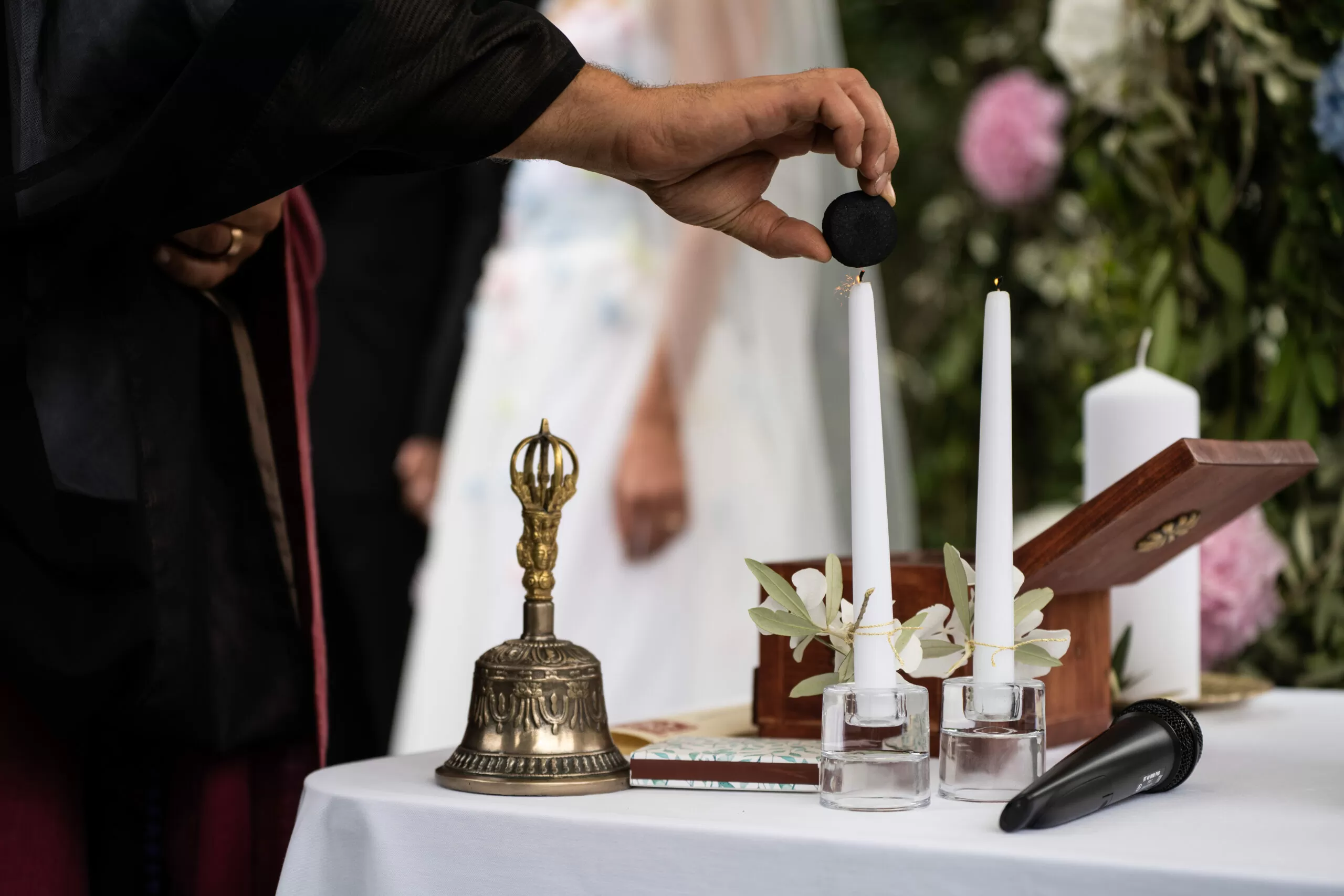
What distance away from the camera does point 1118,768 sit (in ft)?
2.01

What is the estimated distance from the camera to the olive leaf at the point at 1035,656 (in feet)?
2.17

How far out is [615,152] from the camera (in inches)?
29.2

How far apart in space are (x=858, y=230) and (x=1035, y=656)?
24 centimetres

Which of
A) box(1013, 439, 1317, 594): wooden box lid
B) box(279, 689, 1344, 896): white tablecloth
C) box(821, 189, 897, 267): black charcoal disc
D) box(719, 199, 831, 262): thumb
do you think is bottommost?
box(279, 689, 1344, 896): white tablecloth

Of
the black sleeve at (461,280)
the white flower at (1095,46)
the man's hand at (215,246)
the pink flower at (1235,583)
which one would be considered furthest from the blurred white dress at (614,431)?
the man's hand at (215,246)

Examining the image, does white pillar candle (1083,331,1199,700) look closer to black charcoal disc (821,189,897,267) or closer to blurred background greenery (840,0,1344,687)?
black charcoal disc (821,189,897,267)

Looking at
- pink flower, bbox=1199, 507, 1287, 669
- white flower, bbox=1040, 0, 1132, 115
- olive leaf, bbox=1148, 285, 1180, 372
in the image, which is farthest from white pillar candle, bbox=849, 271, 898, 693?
white flower, bbox=1040, 0, 1132, 115

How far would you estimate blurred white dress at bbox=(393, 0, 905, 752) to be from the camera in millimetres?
1955

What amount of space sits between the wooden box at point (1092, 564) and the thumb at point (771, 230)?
0.64 ft

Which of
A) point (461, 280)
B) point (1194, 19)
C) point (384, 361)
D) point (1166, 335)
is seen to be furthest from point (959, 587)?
point (384, 361)

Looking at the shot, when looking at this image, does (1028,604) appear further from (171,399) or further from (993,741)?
(171,399)

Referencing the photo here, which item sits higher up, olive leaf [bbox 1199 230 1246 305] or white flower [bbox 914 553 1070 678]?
olive leaf [bbox 1199 230 1246 305]

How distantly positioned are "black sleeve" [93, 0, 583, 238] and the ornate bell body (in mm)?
172

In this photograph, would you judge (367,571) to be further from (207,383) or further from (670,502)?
(207,383)
